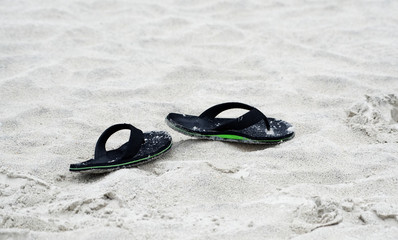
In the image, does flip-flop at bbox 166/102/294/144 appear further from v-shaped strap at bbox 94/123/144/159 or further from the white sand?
v-shaped strap at bbox 94/123/144/159

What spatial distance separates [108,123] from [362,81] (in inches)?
55.5

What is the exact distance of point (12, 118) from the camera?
2361mm

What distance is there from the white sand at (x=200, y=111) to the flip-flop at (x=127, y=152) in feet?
0.16

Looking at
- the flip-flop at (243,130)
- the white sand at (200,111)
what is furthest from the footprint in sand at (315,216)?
the flip-flop at (243,130)

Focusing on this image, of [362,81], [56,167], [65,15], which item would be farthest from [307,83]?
[65,15]

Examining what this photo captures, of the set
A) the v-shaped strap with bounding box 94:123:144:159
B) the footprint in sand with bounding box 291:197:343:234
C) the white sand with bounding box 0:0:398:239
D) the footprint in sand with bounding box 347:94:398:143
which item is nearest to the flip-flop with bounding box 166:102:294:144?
the white sand with bounding box 0:0:398:239

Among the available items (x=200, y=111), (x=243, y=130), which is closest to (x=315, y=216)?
(x=243, y=130)

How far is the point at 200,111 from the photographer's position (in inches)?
98.5

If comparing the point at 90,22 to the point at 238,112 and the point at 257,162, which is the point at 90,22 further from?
the point at 257,162

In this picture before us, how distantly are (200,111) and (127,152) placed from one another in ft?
2.02

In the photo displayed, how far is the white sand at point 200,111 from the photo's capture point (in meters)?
1.57

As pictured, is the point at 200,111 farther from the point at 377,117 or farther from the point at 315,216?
the point at 315,216

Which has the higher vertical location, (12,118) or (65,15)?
(65,15)

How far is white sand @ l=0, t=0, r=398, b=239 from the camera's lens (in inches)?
61.9
